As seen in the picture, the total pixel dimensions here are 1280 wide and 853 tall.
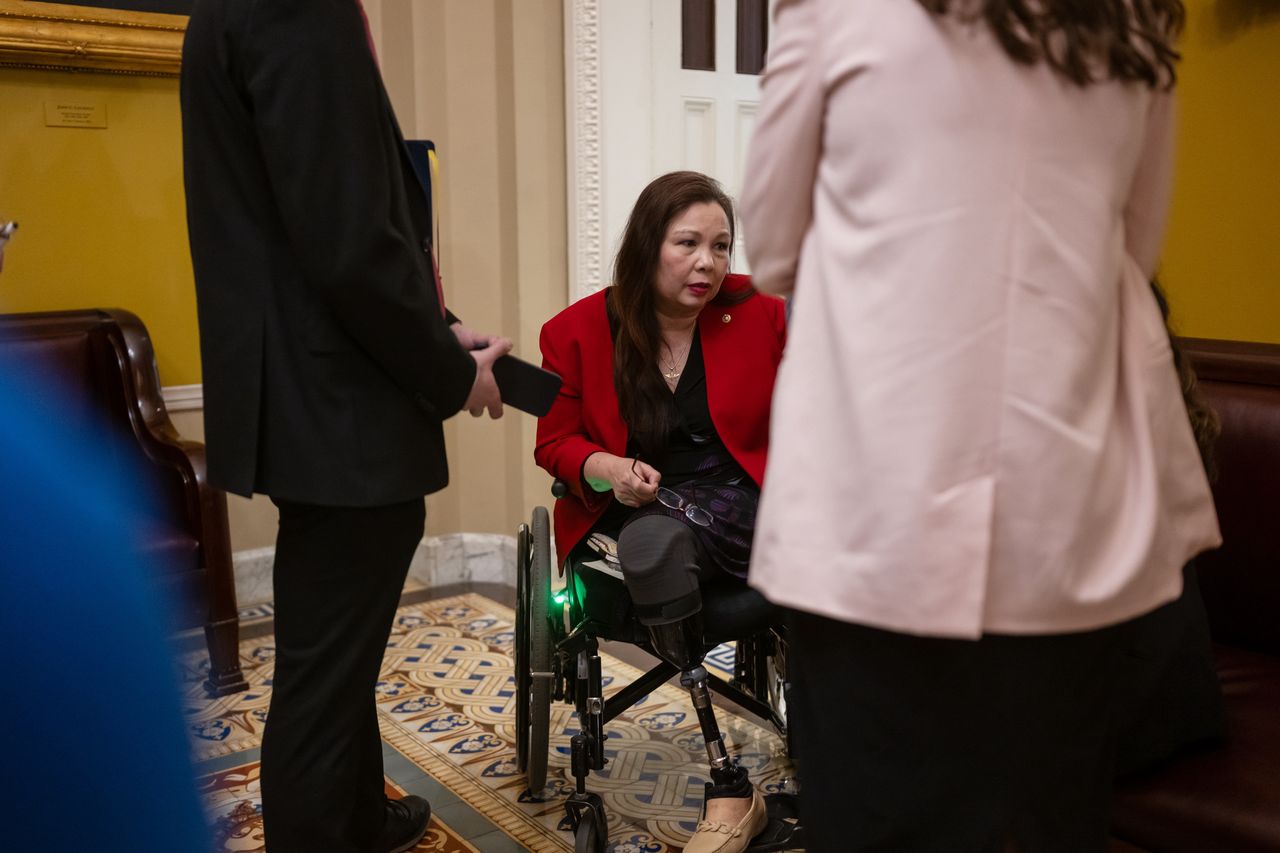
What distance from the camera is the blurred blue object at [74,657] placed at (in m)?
0.49

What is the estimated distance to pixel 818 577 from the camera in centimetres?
109

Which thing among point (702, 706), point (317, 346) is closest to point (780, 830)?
point (702, 706)

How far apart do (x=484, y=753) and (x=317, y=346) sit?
1.44m

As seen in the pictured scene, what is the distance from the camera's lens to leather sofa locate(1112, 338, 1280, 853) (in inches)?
58.9

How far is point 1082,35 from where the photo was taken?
40.8 inches

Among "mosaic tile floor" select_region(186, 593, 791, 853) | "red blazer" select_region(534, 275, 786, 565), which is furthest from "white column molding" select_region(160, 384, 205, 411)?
"red blazer" select_region(534, 275, 786, 565)

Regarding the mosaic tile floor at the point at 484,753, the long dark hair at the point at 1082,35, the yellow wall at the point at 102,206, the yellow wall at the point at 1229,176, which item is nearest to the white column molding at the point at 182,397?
the yellow wall at the point at 102,206

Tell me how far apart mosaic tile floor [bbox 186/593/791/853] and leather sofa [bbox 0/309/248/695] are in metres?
0.24

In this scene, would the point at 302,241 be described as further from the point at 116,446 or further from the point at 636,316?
the point at 116,446

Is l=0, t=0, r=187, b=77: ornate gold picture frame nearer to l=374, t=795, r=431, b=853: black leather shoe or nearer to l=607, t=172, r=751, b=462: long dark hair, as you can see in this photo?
l=607, t=172, r=751, b=462: long dark hair

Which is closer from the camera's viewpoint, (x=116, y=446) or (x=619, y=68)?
(x=116, y=446)

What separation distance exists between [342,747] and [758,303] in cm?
131

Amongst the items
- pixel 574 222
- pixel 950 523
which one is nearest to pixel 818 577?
pixel 950 523

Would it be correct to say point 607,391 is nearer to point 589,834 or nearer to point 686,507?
point 686,507
